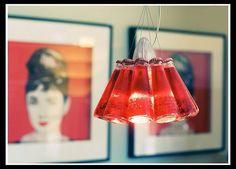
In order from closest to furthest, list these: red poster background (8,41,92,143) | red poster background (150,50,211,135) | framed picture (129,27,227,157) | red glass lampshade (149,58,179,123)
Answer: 1. red glass lampshade (149,58,179,123)
2. red poster background (8,41,92,143)
3. framed picture (129,27,227,157)
4. red poster background (150,50,211,135)

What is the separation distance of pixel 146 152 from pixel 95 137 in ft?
0.98

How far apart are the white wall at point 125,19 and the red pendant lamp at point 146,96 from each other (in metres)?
0.87

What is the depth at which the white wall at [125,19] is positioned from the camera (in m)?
1.78

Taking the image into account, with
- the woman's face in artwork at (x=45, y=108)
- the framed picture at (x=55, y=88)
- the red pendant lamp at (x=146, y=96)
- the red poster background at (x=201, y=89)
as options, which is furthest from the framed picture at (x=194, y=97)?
the red pendant lamp at (x=146, y=96)

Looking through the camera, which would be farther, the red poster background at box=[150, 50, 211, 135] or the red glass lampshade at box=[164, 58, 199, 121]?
the red poster background at box=[150, 50, 211, 135]

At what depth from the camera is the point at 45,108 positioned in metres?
1.75

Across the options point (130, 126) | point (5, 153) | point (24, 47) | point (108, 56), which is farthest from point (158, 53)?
point (5, 153)

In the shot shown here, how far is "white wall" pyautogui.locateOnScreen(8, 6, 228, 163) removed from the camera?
1.78 m

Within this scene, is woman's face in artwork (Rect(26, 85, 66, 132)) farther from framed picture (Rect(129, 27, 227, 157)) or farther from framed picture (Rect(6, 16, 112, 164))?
framed picture (Rect(129, 27, 227, 157))

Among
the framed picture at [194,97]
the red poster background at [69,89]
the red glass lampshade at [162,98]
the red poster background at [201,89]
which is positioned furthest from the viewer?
the red poster background at [201,89]

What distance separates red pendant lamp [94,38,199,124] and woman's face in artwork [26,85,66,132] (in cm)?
79

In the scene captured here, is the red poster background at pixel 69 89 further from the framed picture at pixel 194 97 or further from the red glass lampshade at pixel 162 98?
the red glass lampshade at pixel 162 98

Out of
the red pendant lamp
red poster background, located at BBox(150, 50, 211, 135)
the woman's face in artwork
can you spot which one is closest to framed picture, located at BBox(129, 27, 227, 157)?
red poster background, located at BBox(150, 50, 211, 135)

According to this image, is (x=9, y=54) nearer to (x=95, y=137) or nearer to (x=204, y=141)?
(x=95, y=137)
